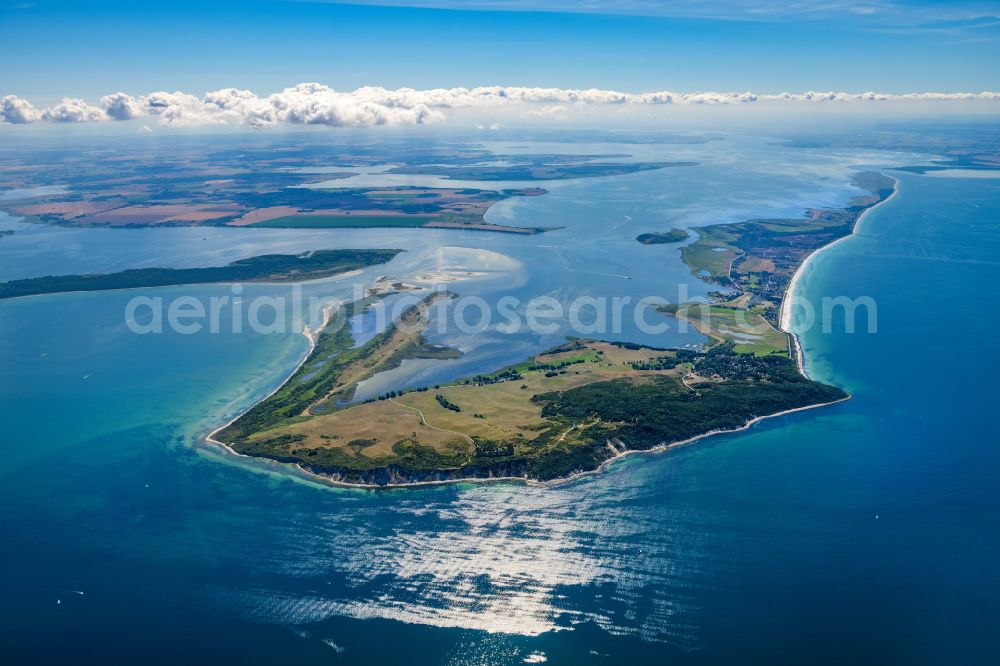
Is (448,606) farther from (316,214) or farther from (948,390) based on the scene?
(316,214)

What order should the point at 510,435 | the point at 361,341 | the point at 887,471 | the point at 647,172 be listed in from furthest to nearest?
1. the point at 647,172
2. the point at 361,341
3. the point at 510,435
4. the point at 887,471

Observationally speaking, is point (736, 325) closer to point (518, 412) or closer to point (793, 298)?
point (793, 298)

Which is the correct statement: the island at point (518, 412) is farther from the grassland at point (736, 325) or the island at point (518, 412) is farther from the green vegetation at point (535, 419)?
the grassland at point (736, 325)

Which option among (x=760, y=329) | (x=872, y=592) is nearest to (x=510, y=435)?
(x=872, y=592)

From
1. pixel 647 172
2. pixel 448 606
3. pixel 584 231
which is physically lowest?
pixel 448 606

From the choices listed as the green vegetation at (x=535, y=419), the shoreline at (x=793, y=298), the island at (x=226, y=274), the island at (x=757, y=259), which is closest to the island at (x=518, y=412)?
the green vegetation at (x=535, y=419)

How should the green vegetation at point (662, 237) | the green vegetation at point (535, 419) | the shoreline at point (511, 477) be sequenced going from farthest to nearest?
the green vegetation at point (662, 237) → the green vegetation at point (535, 419) → the shoreline at point (511, 477)

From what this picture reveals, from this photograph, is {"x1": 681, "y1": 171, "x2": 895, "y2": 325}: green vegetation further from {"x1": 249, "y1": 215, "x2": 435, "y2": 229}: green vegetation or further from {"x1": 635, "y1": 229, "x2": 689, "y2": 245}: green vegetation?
{"x1": 249, "y1": 215, "x2": 435, "y2": 229}: green vegetation
